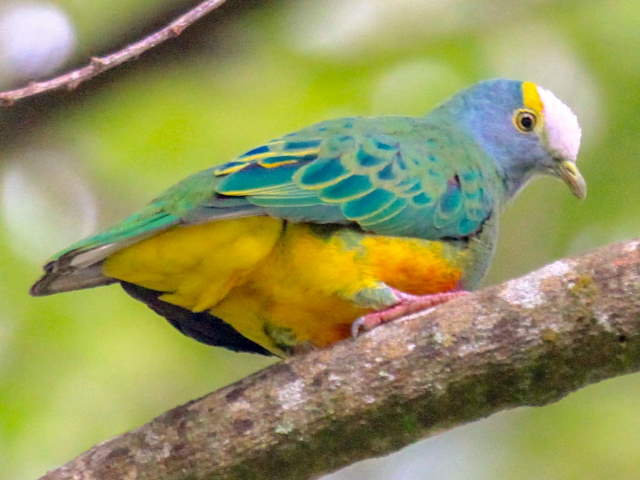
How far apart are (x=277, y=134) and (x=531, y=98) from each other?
1.46 meters

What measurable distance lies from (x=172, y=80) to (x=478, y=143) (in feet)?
4.85

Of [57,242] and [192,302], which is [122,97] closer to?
[192,302]

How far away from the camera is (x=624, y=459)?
5.34 metres

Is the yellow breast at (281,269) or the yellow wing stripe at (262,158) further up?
the yellow wing stripe at (262,158)

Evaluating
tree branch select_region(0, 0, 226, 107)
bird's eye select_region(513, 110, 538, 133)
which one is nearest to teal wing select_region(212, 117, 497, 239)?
bird's eye select_region(513, 110, 538, 133)

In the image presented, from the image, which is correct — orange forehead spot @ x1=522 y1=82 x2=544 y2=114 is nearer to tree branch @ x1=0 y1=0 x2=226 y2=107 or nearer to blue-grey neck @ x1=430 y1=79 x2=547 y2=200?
blue-grey neck @ x1=430 y1=79 x2=547 y2=200

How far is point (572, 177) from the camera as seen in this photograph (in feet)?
16.2

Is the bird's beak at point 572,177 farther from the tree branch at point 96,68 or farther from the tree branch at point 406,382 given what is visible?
the tree branch at point 96,68

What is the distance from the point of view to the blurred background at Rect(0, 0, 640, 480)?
5539 millimetres

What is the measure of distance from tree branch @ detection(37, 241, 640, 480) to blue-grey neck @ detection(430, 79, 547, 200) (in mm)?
1703

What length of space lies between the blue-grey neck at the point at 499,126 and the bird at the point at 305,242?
477 millimetres

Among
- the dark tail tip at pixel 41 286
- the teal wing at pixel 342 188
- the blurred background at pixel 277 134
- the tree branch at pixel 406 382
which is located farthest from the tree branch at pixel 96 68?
the blurred background at pixel 277 134

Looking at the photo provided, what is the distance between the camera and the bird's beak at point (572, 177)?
16.0ft

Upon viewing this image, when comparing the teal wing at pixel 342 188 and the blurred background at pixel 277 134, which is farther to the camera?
the blurred background at pixel 277 134
